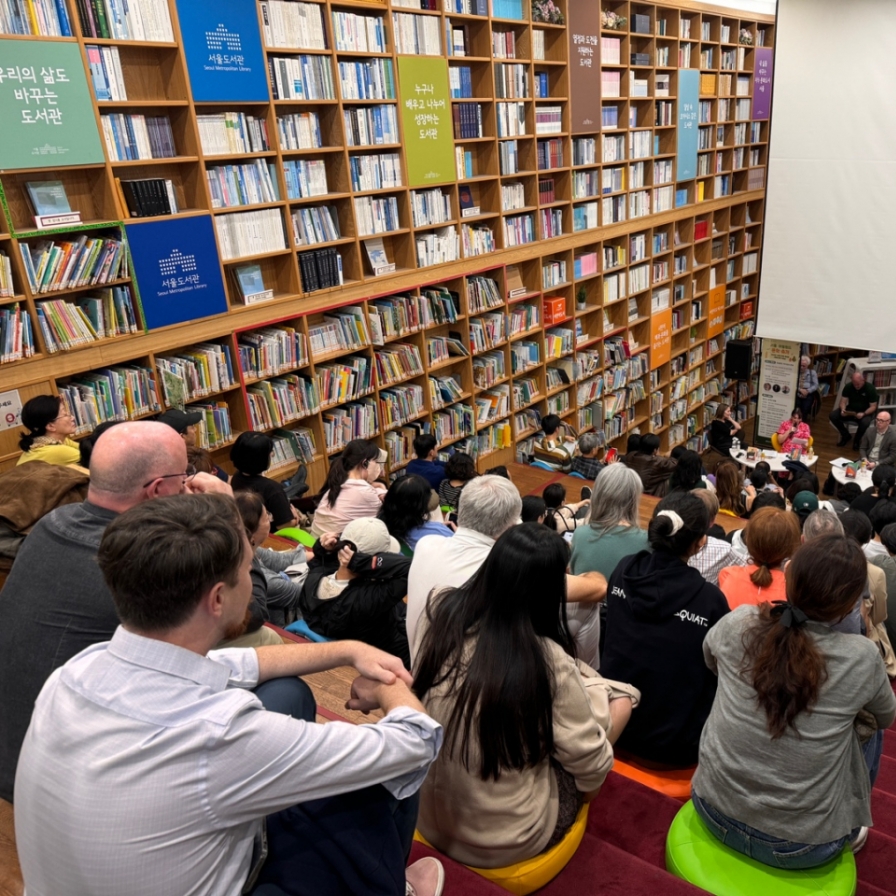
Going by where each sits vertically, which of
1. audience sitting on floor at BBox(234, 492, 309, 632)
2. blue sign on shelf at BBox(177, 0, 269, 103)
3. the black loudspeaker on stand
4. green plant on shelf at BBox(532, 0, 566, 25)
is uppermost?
green plant on shelf at BBox(532, 0, 566, 25)

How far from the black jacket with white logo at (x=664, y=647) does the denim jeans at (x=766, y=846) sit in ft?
1.11

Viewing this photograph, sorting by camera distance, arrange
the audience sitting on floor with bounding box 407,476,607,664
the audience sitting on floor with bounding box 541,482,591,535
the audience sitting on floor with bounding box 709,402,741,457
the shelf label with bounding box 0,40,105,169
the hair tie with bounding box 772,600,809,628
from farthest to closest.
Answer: the audience sitting on floor with bounding box 709,402,741,457
the audience sitting on floor with bounding box 541,482,591,535
the shelf label with bounding box 0,40,105,169
the audience sitting on floor with bounding box 407,476,607,664
the hair tie with bounding box 772,600,809,628

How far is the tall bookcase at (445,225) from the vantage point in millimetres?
4258

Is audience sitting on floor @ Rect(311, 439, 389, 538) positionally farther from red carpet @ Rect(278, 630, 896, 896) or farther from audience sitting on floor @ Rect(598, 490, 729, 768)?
audience sitting on floor @ Rect(598, 490, 729, 768)

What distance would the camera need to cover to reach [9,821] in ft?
6.47

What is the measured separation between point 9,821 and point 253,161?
12.7ft

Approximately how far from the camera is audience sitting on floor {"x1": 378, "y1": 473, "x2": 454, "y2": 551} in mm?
3492

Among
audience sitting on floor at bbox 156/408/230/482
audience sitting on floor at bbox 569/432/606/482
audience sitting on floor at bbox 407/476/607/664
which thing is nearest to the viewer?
audience sitting on floor at bbox 407/476/607/664

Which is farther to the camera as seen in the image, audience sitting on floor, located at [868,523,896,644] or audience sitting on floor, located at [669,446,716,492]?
audience sitting on floor, located at [669,446,716,492]

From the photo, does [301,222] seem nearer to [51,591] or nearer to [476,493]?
[476,493]

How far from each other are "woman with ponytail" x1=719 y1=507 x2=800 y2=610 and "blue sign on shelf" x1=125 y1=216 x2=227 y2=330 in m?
3.32

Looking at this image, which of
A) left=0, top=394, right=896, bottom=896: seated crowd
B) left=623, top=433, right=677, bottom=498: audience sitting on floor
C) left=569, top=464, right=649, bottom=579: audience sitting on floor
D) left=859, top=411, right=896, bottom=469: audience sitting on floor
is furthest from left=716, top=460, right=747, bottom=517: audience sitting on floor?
left=569, top=464, right=649, bottom=579: audience sitting on floor

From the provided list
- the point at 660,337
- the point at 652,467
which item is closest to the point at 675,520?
the point at 652,467

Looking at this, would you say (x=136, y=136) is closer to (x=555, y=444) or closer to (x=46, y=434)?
(x=46, y=434)
